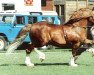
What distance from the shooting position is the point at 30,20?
28.2m

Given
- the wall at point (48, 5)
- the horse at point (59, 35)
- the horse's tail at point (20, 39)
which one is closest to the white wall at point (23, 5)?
the wall at point (48, 5)

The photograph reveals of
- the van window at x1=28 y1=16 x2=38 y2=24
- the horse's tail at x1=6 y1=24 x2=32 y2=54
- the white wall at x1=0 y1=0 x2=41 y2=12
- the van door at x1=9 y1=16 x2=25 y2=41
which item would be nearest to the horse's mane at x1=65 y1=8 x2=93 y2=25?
the horse's tail at x1=6 y1=24 x2=32 y2=54

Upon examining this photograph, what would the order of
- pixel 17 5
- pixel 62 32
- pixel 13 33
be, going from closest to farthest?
pixel 62 32, pixel 13 33, pixel 17 5

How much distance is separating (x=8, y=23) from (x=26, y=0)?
1140 centimetres

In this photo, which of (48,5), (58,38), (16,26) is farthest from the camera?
(48,5)

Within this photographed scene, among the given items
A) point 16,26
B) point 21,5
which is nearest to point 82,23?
point 16,26

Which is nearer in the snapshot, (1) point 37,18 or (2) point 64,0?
(1) point 37,18

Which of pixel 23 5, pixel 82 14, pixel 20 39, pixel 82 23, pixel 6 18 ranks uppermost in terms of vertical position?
pixel 82 14

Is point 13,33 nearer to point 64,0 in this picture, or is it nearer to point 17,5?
point 17,5

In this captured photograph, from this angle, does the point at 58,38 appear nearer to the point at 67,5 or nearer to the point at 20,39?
the point at 20,39

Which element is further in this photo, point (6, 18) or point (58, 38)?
point (6, 18)

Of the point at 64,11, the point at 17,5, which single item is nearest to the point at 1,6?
the point at 17,5

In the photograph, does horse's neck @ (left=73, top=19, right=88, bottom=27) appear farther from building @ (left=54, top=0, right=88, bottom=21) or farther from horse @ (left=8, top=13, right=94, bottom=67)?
building @ (left=54, top=0, right=88, bottom=21)

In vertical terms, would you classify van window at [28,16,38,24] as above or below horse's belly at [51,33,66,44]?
below
